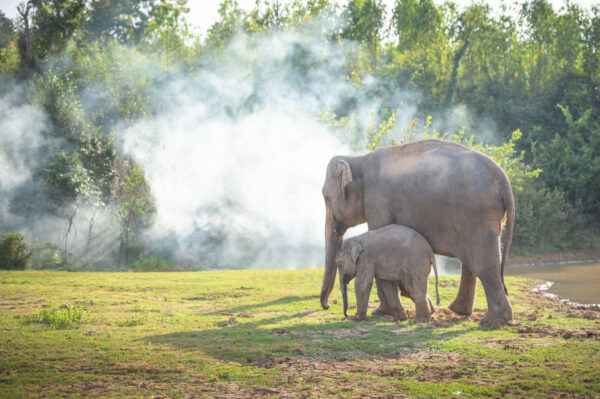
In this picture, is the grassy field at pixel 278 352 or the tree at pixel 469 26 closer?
the grassy field at pixel 278 352

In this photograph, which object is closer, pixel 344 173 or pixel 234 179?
pixel 344 173

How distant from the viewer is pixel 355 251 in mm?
8781

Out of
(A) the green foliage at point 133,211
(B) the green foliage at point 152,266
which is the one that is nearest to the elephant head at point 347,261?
(B) the green foliage at point 152,266

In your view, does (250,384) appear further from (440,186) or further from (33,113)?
(33,113)

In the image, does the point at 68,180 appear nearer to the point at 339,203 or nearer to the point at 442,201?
the point at 339,203

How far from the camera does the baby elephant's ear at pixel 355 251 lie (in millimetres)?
8742

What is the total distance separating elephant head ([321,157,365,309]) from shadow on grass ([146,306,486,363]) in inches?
61.8

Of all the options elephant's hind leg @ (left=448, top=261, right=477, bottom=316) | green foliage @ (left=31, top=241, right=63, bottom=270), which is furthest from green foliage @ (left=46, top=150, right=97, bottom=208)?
elephant's hind leg @ (left=448, top=261, right=477, bottom=316)

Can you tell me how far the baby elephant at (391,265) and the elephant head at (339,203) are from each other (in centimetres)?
112

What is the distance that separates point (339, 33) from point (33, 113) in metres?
25.4

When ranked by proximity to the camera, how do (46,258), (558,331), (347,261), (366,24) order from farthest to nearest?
(366,24), (46,258), (347,261), (558,331)

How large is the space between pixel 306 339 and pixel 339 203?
3.33 metres

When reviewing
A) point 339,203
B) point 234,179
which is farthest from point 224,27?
point 339,203

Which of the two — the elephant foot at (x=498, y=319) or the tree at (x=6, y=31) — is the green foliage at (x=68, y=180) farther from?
the elephant foot at (x=498, y=319)
